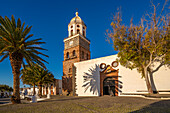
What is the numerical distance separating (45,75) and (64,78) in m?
5.06

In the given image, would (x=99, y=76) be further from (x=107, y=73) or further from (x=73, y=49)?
(x=73, y=49)

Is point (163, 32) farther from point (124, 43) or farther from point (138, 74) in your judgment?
point (138, 74)

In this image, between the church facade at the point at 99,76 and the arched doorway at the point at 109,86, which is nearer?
the church facade at the point at 99,76

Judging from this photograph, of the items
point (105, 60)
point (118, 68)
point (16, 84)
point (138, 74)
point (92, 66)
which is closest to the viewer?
point (16, 84)

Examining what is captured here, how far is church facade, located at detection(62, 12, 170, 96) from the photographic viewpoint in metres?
16.2

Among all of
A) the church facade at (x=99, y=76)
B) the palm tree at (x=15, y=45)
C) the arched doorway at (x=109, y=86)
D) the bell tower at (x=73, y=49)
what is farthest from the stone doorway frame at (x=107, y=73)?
the palm tree at (x=15, y=45)

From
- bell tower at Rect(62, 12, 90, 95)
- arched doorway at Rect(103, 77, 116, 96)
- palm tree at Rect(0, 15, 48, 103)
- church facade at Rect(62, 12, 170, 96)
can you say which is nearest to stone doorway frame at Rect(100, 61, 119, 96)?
church facade at Rect(62, 12, 170, 96)

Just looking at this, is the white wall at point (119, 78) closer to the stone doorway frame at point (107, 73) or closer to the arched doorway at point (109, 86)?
the stone doorway frame at point (107, 73)

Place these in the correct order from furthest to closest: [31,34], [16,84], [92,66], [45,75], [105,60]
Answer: [45,75] → [92,66] → [105,60] → [31,34] → [16,84]

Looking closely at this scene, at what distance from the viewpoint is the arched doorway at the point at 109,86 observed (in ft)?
65.0

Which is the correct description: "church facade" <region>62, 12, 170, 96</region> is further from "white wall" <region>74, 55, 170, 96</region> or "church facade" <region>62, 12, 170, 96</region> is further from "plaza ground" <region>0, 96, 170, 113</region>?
"plaza ground" <region>0, 96, 170, 113</region>

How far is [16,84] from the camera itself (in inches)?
463

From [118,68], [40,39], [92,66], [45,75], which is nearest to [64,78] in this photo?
[45,75]

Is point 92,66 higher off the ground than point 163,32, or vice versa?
point 163,32
